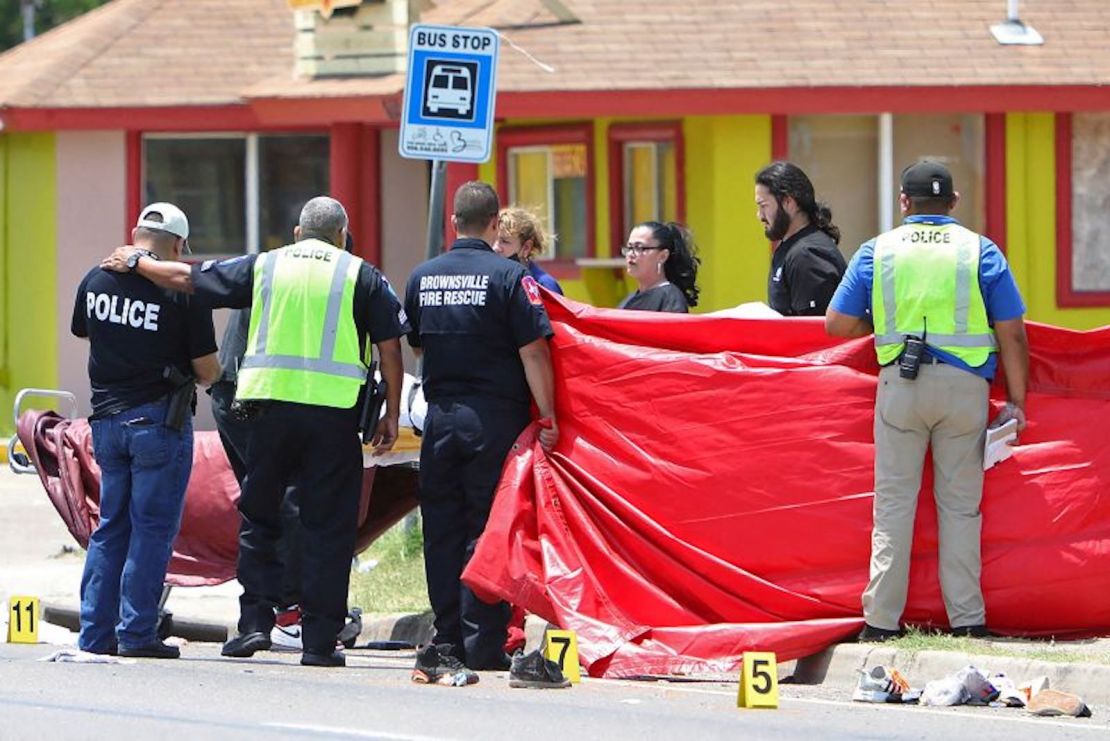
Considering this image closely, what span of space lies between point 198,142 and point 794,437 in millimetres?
11661

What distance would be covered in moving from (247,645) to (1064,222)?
33.2ft

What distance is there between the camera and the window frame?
20438 millimetres

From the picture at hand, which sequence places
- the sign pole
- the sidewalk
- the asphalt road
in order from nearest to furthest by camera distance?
the asphalt road → the sidewalk → the sign pole

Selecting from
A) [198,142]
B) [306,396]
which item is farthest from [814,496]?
[198,142]

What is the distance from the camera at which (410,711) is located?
8.57 meters

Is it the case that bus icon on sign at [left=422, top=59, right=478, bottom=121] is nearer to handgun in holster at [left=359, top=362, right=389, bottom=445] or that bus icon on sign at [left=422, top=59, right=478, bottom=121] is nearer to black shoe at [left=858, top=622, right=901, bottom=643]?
handgun in holster at [left=359, top=362, right=389, bottom=445]

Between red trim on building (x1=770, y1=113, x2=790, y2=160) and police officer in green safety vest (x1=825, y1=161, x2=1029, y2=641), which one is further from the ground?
red trim on building (x1=770, y1=113, x2=790, y2=160)

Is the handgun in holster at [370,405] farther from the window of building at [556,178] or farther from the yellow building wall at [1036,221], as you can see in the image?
the yellow building wall at [1036,221]

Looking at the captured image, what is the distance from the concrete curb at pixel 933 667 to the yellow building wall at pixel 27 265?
40.2ft

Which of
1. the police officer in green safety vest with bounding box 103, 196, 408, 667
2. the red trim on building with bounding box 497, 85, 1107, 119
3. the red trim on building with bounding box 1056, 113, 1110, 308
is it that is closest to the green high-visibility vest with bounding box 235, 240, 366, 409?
the police officer in green safety vest with bounding box 103, 196, 408, 667

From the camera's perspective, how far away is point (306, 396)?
977cm

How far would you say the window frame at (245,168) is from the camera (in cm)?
2044

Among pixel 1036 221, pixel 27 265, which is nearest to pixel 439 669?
pixel 1036 221

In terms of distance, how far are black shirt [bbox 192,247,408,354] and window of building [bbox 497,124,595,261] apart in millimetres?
8904
